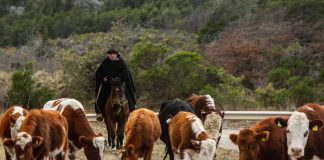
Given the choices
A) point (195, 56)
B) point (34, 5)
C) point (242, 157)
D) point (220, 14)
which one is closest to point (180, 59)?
point (195, 56)

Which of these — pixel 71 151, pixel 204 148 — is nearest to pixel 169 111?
pixel 71 151

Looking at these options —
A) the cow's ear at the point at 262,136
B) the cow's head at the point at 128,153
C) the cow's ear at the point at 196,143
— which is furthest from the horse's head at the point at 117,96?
the cow's ear at the point at 262,136

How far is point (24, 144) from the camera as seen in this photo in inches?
466

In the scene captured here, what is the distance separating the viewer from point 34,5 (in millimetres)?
72750

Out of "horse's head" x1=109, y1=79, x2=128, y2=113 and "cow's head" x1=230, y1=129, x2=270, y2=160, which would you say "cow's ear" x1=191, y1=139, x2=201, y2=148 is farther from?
"horse's head" x1=109, y1=79, x2=128, y2=113

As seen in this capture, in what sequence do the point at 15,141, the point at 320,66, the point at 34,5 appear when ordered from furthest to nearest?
1. the point at 34,5
2. the point at 320,66
3. the point at 15,141

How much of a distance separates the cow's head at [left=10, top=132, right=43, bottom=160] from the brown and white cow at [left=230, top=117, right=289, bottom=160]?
3623mm

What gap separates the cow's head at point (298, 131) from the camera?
12.2 m

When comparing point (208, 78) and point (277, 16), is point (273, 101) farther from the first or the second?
→ point (277, 16)

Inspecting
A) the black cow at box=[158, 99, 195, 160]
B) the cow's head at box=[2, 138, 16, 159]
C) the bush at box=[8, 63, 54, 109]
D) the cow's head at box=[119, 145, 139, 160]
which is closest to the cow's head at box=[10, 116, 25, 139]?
the cow's head at box=[2, 138, 16, 159]

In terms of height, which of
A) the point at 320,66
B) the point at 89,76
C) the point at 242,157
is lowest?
the point at 320,66

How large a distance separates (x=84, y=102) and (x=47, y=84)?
92.7 inches

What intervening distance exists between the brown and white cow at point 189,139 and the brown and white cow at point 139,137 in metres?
0.50

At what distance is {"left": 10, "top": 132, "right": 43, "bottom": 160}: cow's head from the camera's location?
11.9 metres
